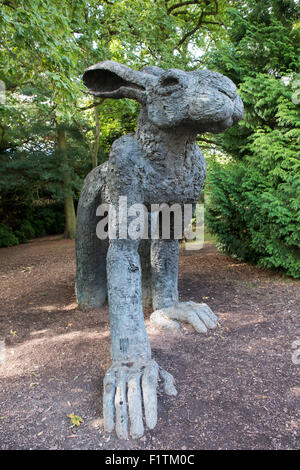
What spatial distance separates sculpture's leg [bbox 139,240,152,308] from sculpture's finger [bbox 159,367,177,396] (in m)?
Answer: 1.40

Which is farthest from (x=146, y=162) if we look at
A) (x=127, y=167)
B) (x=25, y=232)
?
(x=25, y=232)

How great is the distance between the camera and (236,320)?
3.43m

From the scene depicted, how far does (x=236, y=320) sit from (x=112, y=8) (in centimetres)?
773

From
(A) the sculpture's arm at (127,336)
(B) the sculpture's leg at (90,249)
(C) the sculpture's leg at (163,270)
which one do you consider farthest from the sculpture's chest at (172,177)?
(B) the sculpture's leg at (90,249)

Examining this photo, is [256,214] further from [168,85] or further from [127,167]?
[168,85]

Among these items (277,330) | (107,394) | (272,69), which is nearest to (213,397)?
(107,394)

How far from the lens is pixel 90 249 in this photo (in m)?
3.55

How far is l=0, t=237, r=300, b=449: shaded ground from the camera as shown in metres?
1.83

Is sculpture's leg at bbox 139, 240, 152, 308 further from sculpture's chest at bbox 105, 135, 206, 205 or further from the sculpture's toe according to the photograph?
sculpture's chest at bbox 105, 135, 206, 205

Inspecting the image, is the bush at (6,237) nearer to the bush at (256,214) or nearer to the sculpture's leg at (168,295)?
the bush at (256,214)

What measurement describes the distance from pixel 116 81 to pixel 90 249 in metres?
1.75

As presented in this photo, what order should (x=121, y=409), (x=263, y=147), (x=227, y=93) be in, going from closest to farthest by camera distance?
(x=121, y=409) → (x=227, y=93) → (x=263, y=147)

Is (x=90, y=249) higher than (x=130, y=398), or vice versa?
(x=90, y=249)

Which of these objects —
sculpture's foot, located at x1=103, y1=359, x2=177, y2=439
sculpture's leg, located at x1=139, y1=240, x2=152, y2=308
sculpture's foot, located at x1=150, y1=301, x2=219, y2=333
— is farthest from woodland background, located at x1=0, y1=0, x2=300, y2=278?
sculpture's foot, located at x1=103, y1=359, x2=177, y2=439
